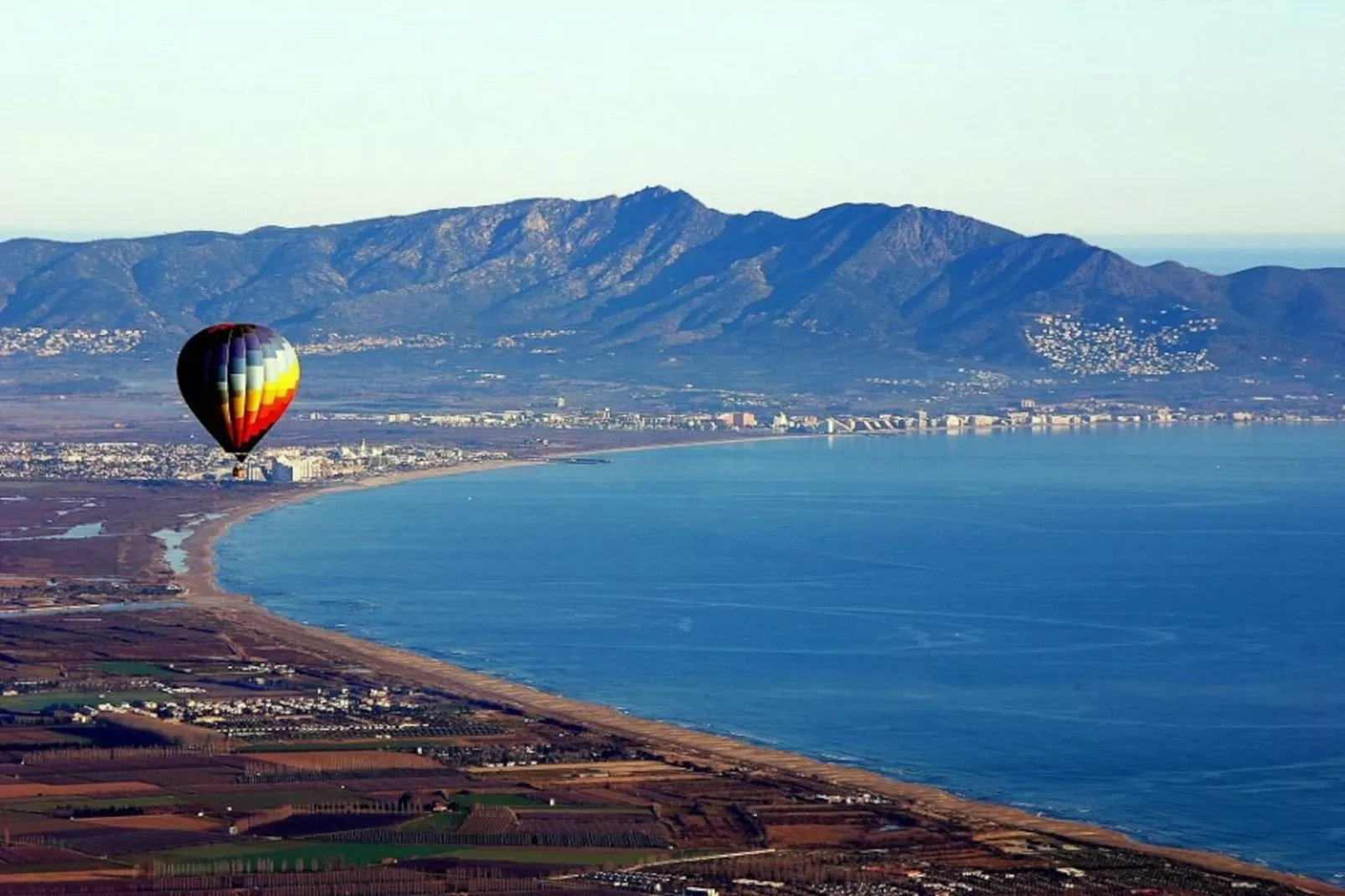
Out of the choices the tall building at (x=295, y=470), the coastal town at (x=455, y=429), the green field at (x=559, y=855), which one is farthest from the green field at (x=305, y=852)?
the tall building at (x=295, y=470)

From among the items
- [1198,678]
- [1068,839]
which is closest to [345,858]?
[1068,839]

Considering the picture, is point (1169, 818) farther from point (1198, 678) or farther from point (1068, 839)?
point (1198, 678)

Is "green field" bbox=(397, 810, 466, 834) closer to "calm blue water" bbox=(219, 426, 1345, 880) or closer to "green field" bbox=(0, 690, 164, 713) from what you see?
"calm blue water" bbox=(219, 426, 1345, 880)

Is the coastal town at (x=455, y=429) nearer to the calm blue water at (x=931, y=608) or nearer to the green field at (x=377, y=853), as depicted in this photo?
the calm blue water at (x=931, y=608)

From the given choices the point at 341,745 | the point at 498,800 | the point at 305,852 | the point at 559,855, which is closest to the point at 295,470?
the point at 341,745

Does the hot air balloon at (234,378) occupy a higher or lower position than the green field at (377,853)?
higher

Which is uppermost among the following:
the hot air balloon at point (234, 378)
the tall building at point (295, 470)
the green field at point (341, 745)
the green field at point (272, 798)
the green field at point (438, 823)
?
the hot air balloon at point (234, 378)

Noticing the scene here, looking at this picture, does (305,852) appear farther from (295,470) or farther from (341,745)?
(295,470)
